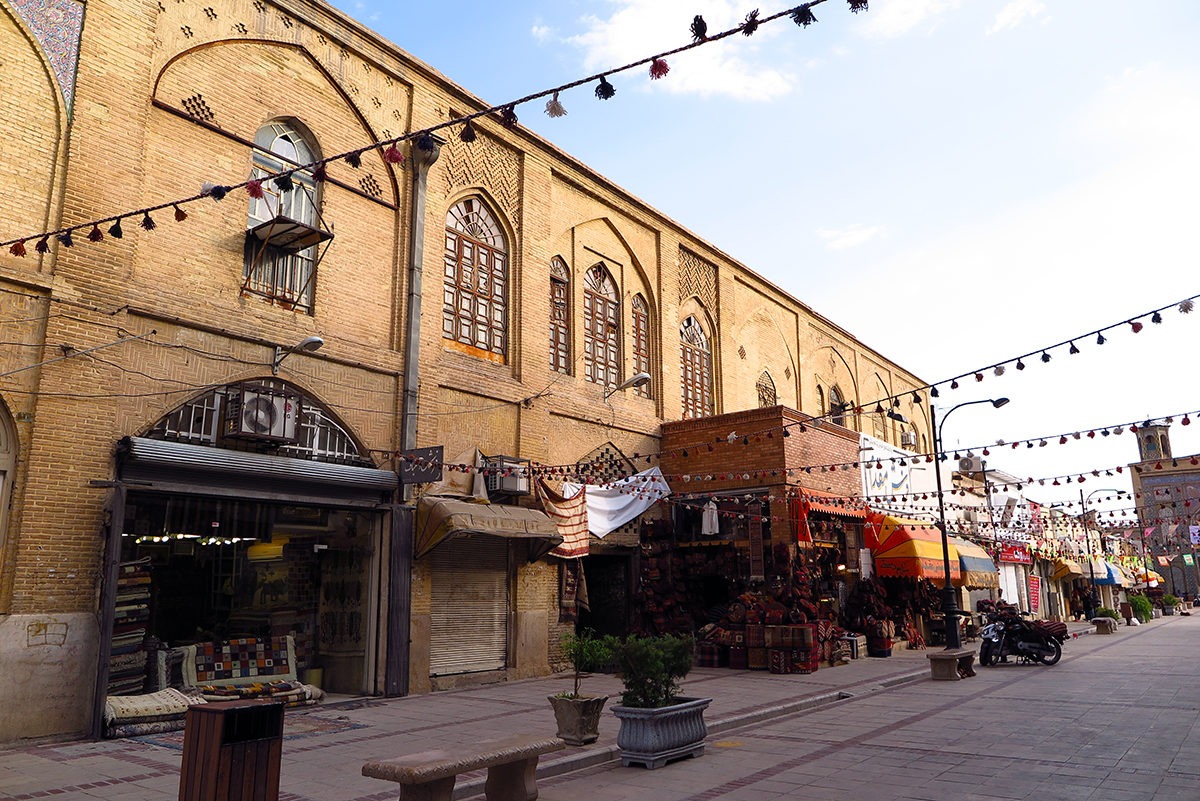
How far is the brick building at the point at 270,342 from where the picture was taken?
386 inches

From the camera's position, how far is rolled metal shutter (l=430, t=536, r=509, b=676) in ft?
45.6

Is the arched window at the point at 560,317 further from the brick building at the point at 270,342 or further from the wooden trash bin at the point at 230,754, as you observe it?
the wooden trash bin at the point at 230,754

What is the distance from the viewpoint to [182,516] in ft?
36.0

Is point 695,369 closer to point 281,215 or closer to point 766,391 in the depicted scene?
point 766,391

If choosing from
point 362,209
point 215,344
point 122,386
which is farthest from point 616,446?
point 122,386

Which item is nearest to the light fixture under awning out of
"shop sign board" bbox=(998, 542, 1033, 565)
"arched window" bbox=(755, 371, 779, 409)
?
"arched window" bbox=(755, 371, 779, 409)

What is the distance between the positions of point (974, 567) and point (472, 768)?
20.4 metres

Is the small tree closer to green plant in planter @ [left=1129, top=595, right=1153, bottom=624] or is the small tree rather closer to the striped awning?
the striped awning

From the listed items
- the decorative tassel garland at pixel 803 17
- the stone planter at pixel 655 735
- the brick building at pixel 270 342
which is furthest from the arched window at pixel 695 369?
the decorative tassel garland at pixel 803 17

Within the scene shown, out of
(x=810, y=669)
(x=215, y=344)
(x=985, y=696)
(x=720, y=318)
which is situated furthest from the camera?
(x=720, y=318)

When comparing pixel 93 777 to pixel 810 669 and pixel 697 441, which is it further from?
pixel 697 441

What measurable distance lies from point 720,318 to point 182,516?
1468 centimetres

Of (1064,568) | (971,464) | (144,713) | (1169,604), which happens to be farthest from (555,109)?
(1169,604)

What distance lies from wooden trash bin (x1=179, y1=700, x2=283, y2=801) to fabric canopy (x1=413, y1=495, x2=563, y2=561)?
24.1 feet
